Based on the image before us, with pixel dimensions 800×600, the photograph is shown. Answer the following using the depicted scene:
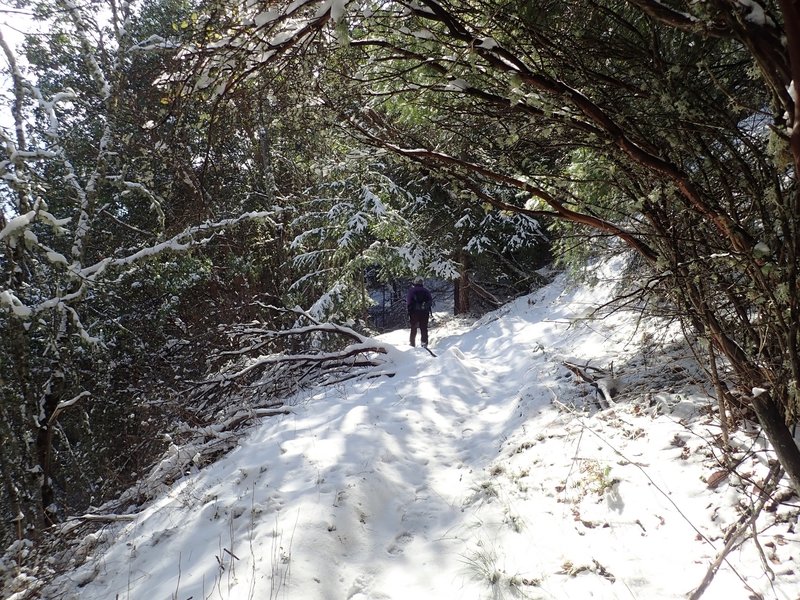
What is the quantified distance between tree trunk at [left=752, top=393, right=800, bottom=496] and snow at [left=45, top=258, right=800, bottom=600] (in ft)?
1.32

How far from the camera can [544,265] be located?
18.5 m

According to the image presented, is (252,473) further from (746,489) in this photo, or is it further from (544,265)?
(544,265)

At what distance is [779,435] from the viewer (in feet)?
7.34

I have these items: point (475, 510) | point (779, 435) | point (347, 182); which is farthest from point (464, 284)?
point (779, 435)

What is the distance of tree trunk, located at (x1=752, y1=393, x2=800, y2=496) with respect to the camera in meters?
2.21

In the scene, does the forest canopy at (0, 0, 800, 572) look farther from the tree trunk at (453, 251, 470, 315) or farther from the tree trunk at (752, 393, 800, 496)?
the tree trunk at (453, 251, 470, 315)

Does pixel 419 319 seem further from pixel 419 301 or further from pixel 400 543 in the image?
pixel 400 543

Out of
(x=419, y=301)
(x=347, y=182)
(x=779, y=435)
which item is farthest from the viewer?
(x=347, y=182)

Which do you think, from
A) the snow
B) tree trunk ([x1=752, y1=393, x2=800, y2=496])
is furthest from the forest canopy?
the snow

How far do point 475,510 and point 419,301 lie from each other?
7.98m

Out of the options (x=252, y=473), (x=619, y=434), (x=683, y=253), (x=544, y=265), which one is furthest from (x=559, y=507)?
(x=544, y=265)

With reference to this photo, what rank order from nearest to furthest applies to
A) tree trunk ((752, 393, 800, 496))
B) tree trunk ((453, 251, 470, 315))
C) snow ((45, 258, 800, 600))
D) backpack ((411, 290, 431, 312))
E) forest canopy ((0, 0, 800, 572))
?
forest canopy ((0, 0, 800, 572)) → tree trunk ((752, 393, 800, 496)) → snow ((45, 258, 800, 600)) → backpack ((411, 290, 431, 312)) → tree trunk ((453, 251, 470, 315))

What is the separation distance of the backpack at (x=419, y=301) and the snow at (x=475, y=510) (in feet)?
19.1

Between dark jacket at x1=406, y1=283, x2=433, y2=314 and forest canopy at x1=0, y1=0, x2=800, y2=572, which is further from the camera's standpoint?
dark jacket at x1=406, y1=283, x2=433, y2=314
